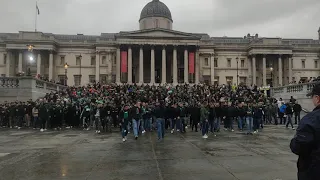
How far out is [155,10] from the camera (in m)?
80.9

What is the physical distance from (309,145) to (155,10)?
8058cm

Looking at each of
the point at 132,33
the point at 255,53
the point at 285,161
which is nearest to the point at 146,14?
the point at 132,33

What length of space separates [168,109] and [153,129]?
10.9 feet

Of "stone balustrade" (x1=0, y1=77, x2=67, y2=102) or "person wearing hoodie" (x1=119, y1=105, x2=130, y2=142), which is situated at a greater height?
"stone balustrade" (x1=0, y1=77, x2=67, y2=102)

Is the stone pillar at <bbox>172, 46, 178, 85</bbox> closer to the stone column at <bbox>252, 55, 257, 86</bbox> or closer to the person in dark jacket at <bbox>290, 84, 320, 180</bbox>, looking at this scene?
the stone column at <bbox>252, 55, 257, 86</bbox>

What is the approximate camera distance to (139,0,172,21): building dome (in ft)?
265

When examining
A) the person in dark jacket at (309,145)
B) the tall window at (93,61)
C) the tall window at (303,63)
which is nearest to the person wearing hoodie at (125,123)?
the person in dark jacket at (309,145)

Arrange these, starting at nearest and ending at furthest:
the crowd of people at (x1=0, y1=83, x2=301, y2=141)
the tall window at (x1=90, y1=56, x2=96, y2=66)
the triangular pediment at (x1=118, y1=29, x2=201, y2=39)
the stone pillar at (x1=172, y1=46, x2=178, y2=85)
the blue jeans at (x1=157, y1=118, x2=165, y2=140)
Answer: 1. the blue jeans at (x1=157, y1=118, x2=165, y2=140)
2. the crowd of people at (x1=0, y1=83, x2=301, y2=141)
3. the triangular pediment at (x1=118, y1=29, x2=201, y2=39)
4. the stone pillar at (x1=172, y1=46, x2=178, y2=85)
5. the tall window at (x1=90, y1=56, x2=96, y2=66)

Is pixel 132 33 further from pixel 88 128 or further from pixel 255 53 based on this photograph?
pixel 88 128

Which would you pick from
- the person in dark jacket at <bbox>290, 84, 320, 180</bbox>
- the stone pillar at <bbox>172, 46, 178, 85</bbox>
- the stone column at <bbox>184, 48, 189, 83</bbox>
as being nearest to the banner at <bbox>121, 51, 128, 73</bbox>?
the stone pillar at <bbox>172, 46, 178, 85</bbox>

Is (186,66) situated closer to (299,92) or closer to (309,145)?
(299,92)

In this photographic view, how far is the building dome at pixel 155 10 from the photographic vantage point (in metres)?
80.7

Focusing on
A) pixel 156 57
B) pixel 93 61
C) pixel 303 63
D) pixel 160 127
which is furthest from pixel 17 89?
pixel 303 63

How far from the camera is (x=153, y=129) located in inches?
849
